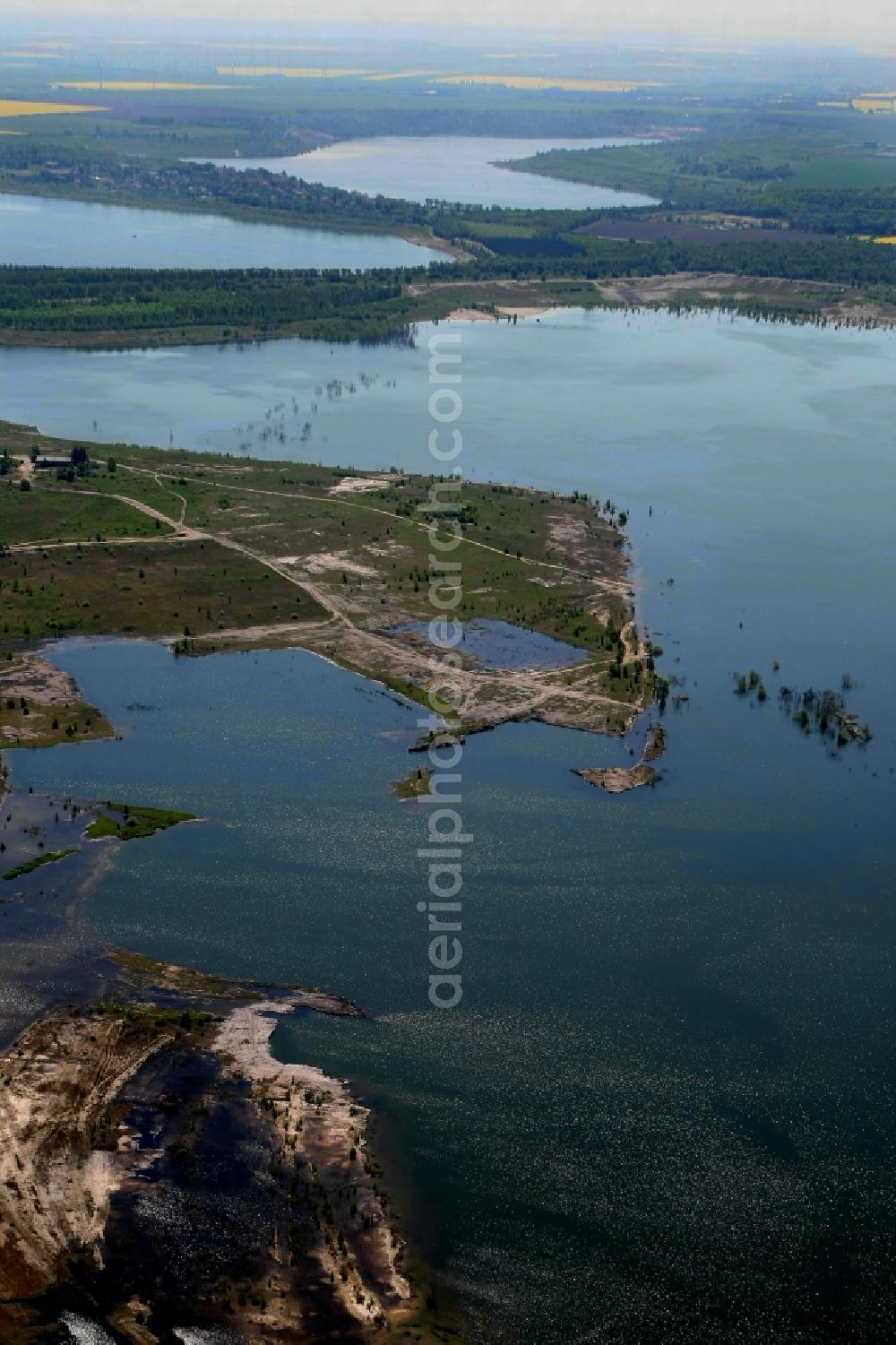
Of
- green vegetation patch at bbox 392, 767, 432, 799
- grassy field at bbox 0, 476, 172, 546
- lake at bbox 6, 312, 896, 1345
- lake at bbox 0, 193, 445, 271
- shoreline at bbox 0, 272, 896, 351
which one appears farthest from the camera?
lake at bbox 0, 193, 445, 271

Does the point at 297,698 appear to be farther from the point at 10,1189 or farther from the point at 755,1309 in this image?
the point at 755,1309

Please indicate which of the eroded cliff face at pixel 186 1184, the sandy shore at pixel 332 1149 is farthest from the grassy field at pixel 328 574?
the sandy shore at pixel 332 1149

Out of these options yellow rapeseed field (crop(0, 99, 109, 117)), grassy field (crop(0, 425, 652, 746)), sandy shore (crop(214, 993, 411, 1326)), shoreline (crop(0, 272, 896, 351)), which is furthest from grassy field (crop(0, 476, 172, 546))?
yellow rapeseed field (crop(0, 99, 109, 117))

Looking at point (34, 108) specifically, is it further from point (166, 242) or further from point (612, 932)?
point (612, 932)

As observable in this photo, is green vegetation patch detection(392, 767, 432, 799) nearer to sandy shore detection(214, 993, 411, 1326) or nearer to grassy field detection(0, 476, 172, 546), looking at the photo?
sandy shore detection(214, 993, 411, 1326)

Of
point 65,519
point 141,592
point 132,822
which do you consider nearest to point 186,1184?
point 132,822

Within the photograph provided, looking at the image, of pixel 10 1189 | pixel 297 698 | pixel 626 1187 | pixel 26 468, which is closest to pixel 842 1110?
pixel 626 1187

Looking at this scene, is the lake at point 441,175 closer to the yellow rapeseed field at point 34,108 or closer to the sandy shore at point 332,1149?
the yellow rapeseed field at point 34,108
